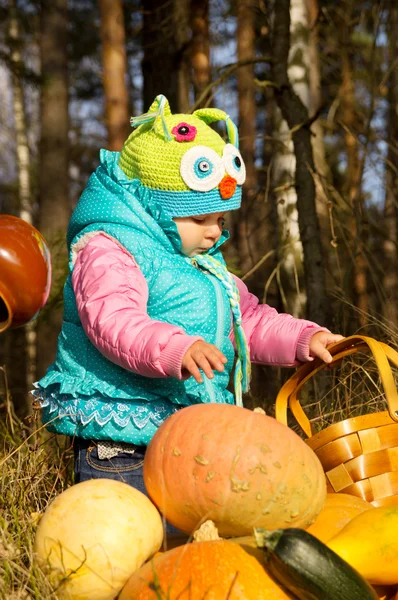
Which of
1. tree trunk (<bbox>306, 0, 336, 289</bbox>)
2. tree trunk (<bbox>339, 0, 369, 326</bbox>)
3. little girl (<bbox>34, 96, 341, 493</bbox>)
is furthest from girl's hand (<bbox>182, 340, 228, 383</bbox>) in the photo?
tree trunk (<bbox>339, 0, 369, 326</bbox>)

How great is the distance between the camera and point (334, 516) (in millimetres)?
1978

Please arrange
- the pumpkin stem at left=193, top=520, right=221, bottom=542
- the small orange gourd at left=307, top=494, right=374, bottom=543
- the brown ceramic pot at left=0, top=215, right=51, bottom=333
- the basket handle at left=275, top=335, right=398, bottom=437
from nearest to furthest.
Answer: the pumpkin stem at left=193, top=520, right=221, bottom=542, the small orange gourd at left=307, top=494, right=374, bottom=543, the brown ceramic pot at left=0, top=215, right=51, bottom=333, the basket handle at left=275, top=335, right=398, bottom=437

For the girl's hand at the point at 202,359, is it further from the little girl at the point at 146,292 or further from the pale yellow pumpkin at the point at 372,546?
the pale yellow pumpkin at the point at 372,546

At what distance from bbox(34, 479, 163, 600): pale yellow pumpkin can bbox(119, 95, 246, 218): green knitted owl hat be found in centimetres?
114

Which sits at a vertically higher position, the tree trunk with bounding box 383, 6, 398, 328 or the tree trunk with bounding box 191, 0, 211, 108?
the tree trunk with bounding box 191, 0, 211, 108

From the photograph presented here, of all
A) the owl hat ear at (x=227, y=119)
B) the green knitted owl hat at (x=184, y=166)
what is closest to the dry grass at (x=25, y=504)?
the green knitted owl hat at (x=184, y=166)

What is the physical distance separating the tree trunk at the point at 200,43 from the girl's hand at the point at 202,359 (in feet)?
20.1

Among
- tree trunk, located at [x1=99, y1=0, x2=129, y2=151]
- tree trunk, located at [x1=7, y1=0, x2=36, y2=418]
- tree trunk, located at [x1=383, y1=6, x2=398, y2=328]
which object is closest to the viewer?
tree trunk, located at [x1=383, y1=6, x2=398, y2=328]

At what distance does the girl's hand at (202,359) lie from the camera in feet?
6.56

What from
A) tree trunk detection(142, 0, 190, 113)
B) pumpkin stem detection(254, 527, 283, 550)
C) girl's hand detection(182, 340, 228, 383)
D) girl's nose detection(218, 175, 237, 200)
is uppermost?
tree trunk detection(142, 0, 190, 113)

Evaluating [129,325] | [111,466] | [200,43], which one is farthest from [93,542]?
[200,43]

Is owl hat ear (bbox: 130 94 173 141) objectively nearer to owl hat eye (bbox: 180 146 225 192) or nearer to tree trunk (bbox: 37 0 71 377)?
owl hat eye (bbox: 180 146 225 192)

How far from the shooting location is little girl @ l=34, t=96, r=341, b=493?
7.95 ft

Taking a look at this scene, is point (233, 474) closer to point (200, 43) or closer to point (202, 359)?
point (202, 359)
